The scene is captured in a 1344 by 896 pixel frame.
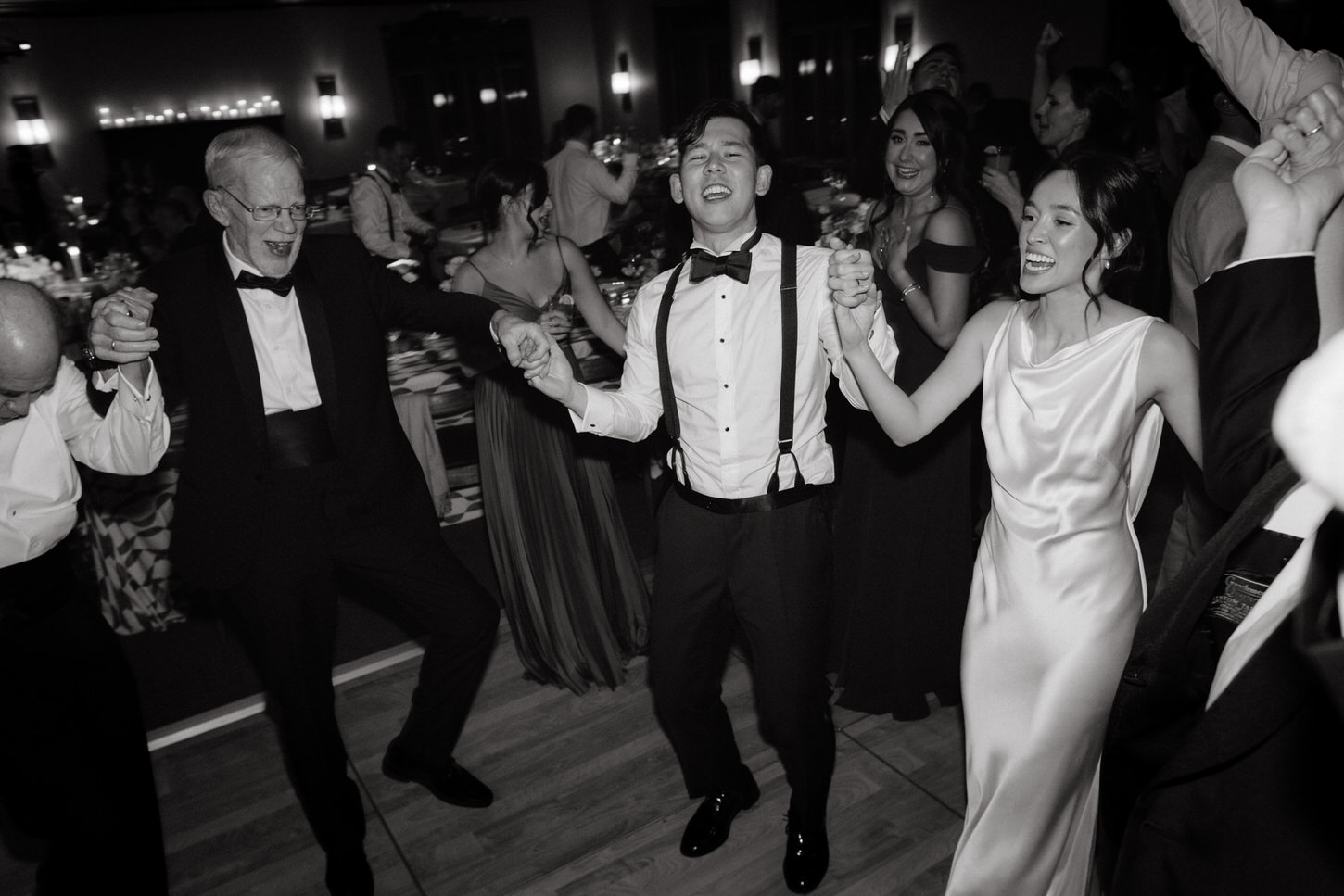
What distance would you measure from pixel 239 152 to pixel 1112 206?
1.79 meters

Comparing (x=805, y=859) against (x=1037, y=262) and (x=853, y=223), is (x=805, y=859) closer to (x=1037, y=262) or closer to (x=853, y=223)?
(x=1037, y=262)

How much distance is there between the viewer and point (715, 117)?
6.47 ft

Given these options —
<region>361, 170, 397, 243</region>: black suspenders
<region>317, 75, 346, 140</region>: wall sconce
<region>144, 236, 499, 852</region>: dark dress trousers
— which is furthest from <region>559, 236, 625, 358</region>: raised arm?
<region>317, 75, 346, 140</region>: wall sconce

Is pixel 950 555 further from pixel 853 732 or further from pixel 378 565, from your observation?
pixel 378 565

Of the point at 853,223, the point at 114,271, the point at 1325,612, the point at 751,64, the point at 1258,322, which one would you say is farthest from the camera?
the point at 751,64

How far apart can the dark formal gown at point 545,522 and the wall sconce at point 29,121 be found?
1244 cm

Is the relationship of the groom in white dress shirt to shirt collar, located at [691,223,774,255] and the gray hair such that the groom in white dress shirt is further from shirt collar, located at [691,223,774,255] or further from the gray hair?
the gray hair

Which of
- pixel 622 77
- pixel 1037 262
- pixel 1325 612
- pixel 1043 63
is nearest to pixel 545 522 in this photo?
pixel 1037 262

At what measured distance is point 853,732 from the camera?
8.98 feet

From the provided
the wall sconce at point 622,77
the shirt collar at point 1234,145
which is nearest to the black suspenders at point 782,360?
the shirt collar at point 1234,145

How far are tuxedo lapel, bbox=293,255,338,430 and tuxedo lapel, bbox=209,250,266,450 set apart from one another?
123mm

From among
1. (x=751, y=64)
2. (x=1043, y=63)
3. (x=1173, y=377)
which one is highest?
(x=751, y=64)

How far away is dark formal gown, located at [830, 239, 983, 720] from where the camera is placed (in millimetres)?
2643

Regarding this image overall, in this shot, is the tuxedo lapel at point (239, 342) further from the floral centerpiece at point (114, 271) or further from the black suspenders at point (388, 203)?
the black suspenders at point (388, 203)
